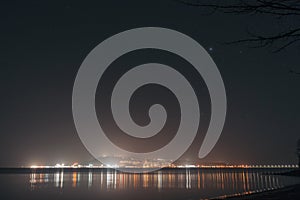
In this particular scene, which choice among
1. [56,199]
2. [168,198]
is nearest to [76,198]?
[56,199]

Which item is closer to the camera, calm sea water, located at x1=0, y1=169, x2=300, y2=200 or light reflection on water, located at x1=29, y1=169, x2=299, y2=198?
calm sea water, located at x1=0, y1=169, x2=300, y2=200

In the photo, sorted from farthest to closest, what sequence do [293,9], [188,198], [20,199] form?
[20,199] < [188,198] < [293,9]

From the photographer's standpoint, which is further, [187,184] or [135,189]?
[187,184]

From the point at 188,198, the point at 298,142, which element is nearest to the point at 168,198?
the point at 188,198

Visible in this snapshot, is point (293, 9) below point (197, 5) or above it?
below

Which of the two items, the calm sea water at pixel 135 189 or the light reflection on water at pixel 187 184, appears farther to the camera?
the light reflection on water at pixel 187 184

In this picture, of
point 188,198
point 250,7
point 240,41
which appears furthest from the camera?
point 188,198

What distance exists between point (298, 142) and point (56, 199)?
3949 inches

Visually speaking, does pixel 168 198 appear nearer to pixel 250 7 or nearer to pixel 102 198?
pixel 102 198

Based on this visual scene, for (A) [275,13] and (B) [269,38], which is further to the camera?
(B) [269,38]

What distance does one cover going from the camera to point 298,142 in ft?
Answer: 388

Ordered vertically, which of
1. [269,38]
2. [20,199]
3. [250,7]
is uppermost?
[250,7]

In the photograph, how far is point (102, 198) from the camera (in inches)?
1885

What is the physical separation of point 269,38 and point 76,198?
4759 cm
